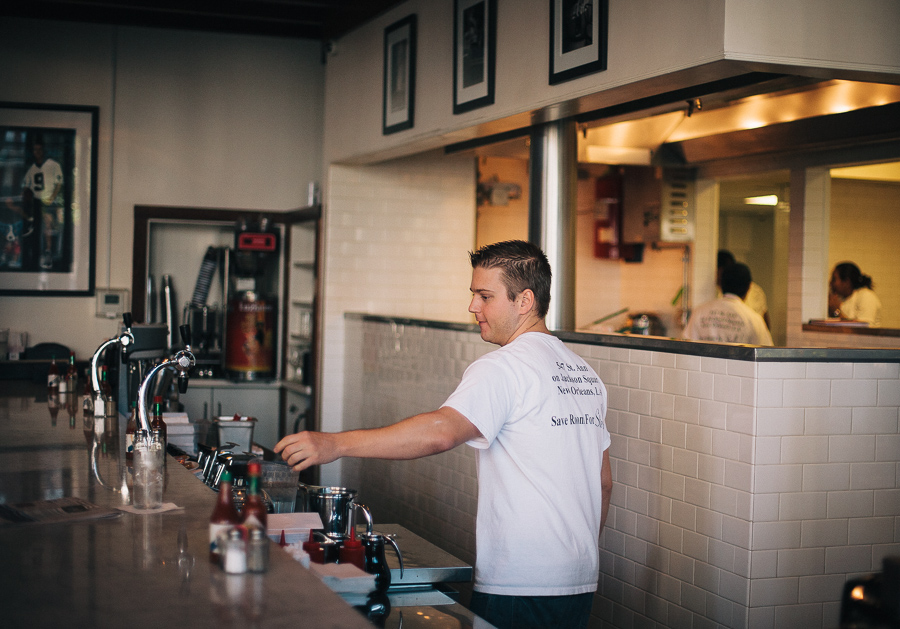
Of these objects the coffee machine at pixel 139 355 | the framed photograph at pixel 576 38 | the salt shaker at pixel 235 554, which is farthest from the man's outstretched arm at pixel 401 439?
the coffee machine at pixel 139 355

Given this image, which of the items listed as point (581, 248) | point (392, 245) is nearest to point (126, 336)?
point (392, 245)

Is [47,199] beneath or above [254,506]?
above

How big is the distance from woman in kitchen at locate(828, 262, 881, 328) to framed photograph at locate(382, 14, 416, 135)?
117 inches

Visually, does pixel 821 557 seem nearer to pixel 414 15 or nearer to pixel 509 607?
pixel 509 607

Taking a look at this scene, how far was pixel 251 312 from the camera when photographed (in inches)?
268

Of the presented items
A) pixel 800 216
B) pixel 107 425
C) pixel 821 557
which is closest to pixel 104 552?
pixel 107 425

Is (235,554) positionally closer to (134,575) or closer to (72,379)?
(134,575)

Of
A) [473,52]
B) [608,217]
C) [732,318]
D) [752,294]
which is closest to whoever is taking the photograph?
[473,52]

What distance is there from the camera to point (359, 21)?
611cm

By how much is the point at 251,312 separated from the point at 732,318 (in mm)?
3441

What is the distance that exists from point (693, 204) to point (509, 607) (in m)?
5.24

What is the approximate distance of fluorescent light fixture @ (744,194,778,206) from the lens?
6.77 m

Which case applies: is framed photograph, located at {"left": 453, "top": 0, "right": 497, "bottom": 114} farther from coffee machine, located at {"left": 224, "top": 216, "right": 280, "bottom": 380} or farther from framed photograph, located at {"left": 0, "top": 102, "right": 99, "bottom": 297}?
framed photograph, located at {"left": 0, "top": 102, "right": 99, "bottom": 297}

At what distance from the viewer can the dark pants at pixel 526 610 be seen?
2354 millimetres
